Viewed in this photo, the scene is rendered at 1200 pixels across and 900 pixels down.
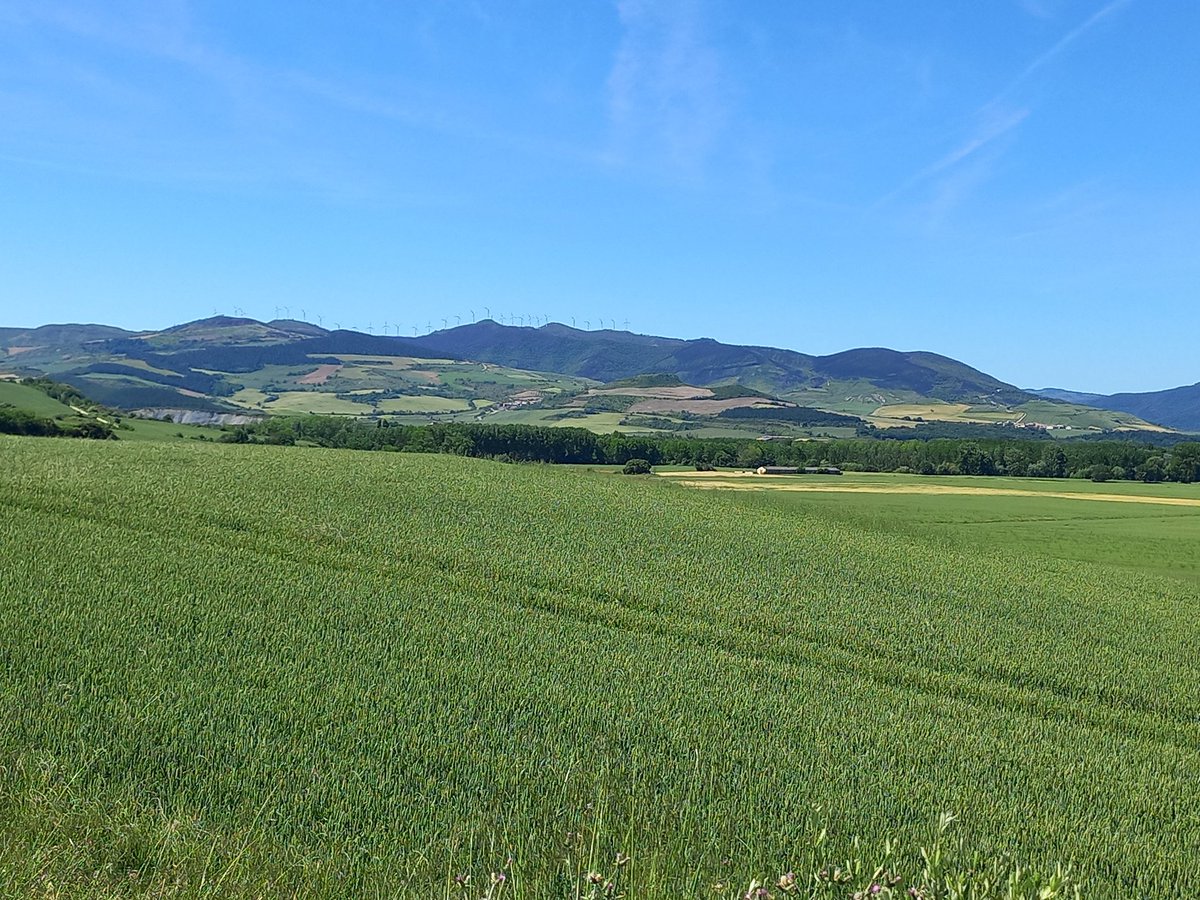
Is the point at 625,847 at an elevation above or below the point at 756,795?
above

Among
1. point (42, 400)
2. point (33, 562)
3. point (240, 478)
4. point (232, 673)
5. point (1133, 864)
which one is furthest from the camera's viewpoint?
point (42, 400)

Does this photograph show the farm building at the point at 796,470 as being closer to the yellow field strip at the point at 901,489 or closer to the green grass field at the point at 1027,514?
the green grass field at the point at 1027,514

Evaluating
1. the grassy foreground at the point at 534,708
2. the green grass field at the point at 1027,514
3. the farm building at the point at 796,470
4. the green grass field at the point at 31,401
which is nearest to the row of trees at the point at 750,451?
the farm building at the point at 796,470

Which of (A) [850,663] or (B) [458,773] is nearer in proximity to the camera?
(B) [458,773]

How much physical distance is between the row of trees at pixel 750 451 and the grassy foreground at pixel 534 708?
62538 millimetres

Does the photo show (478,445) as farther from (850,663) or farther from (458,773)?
(458,773)

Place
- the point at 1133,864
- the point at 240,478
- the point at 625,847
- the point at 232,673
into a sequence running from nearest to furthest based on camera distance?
1. the point at 625,847
2. the point at 1133,864
3. the point at 232,673
4. the point at 240,478

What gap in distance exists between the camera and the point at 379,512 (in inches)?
1272

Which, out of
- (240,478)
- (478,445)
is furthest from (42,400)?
(240,478)

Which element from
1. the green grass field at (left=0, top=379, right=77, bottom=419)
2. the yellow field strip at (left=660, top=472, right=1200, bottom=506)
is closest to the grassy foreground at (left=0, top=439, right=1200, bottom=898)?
the yellow field strip at (left=660, top=472, right=1200, bottom=506)

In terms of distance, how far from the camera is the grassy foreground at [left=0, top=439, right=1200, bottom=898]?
9531 mm

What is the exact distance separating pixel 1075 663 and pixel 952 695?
5175 mm

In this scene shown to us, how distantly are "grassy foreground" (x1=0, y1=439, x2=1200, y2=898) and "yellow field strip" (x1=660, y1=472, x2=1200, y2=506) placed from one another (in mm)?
45721

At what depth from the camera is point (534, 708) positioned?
14641 millimetres
